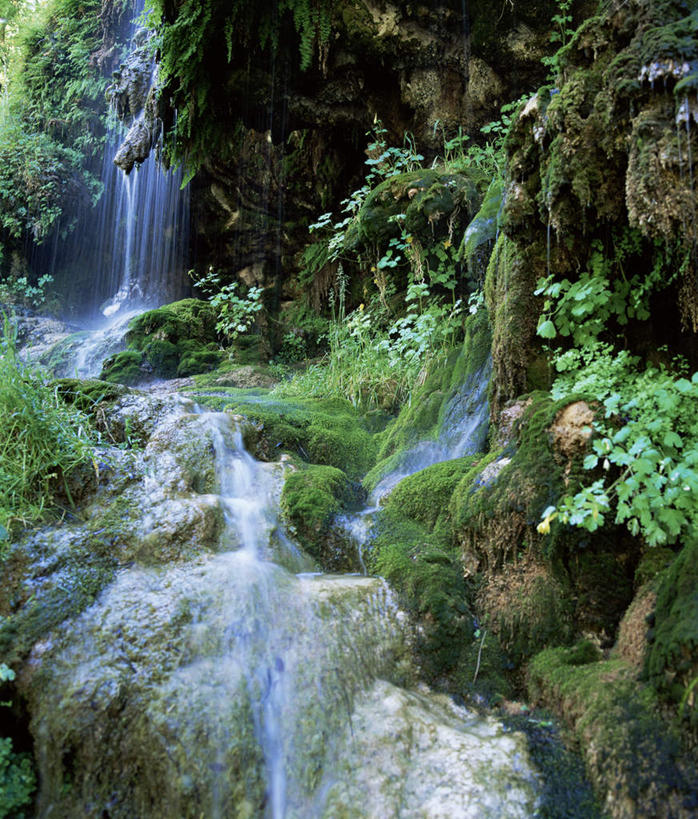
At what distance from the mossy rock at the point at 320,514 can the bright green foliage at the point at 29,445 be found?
1401mm

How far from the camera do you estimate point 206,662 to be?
2.72 meters

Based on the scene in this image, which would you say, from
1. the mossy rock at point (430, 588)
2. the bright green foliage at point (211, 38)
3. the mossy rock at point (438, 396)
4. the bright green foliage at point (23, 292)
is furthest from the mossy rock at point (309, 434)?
the bright green foliage at point (23, 292)

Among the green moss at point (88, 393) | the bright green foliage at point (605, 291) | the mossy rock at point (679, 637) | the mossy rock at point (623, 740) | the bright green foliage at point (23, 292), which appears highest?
the bright green foliage at point (23, 292)

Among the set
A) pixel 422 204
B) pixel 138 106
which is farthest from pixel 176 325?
pixel 422 204

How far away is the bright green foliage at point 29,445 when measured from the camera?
330cm

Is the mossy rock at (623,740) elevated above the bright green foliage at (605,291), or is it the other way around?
the bright green foliage at (605,291)

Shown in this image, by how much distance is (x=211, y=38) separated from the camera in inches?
289

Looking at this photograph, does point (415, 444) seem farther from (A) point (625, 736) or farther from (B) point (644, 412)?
(A) point (625, 736)

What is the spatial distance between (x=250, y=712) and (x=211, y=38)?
7.90 m

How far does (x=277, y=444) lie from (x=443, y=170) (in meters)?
4.09

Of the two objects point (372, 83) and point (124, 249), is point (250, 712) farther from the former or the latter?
point (124, 249)

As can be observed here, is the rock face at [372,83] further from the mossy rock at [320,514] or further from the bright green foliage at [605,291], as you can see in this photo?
the mossy rock at [320,514]

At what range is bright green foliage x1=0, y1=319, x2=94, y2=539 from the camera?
3.30 meters

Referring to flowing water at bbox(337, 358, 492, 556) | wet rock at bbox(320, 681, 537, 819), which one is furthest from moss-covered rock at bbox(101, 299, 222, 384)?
wet rock at bbox(320, 681, 537, 819)
